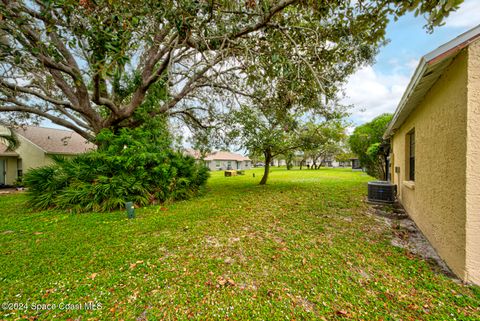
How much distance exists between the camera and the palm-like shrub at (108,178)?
638 centimetres

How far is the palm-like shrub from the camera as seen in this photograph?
6379 mm

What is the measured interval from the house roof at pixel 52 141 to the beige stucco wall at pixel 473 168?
62.9 feet

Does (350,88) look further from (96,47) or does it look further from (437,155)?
(96,47)

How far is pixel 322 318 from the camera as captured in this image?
6.46 feet

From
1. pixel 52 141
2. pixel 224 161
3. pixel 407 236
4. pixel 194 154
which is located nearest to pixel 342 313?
pixel 407 236

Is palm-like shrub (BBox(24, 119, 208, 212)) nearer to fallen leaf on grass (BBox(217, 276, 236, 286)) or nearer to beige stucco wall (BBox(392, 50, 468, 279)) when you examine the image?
fallen leaf on grass (BBox(217, 276, 236, 286))

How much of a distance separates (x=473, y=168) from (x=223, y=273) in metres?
3.79

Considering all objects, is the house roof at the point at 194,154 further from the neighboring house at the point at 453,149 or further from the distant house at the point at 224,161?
the distant house at the point at 224,161

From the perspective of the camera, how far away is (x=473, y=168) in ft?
8.16

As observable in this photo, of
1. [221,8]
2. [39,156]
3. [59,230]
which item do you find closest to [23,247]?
[59,230]

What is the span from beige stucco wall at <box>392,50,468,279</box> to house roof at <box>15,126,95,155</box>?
62.5 feet

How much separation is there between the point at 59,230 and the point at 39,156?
16.4 meters

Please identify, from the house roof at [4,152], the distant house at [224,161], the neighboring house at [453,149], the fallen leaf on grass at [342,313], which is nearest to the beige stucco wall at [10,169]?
the house roof at [4,152]

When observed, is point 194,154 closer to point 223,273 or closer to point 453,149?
point 223,273
